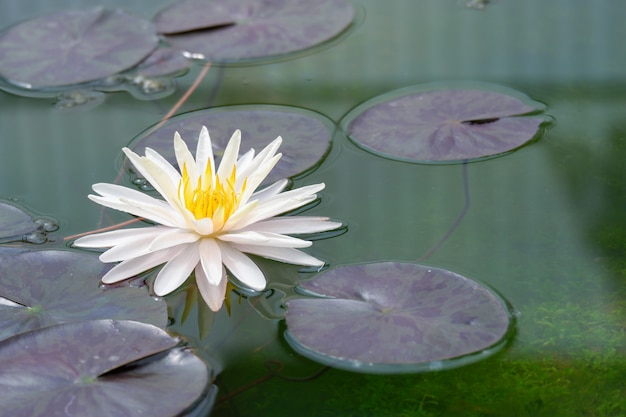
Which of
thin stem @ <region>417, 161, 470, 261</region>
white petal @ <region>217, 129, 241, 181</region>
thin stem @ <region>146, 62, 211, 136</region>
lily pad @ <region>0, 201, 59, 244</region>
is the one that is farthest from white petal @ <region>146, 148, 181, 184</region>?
thin stem @ <region>417, 161, 470, 261</region>

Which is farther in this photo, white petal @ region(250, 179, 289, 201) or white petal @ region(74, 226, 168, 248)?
white petal @ region(250, 179, 289, 201)

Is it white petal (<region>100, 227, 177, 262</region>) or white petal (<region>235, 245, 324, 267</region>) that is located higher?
white petal (<region>100, 227, 177, 262</region>)

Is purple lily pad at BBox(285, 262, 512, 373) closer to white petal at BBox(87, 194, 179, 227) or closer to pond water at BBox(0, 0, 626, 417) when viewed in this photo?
pond water at BBox(0, 0, 626, 417)

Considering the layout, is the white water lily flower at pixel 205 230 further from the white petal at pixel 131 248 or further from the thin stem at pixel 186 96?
the thin stem at pixel 186 96

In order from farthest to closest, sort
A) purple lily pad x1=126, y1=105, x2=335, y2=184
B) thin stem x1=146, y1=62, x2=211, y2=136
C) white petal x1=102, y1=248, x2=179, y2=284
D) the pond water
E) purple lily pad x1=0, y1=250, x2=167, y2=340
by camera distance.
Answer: thin stem x1=146, y1=62, x2=211, y2=136 < purple lily pad x1=126, y1=105, x2=335, y2=184 < white petal x1=102, y1=248, x2=179, y2=284 < purple lily pad x1=0, y1=250, x2=167, y2=340 < the pond water

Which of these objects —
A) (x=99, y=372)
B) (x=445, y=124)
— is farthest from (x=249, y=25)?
(x=99, y=372)

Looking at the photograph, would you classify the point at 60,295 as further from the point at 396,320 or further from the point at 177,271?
the point at 396,320
